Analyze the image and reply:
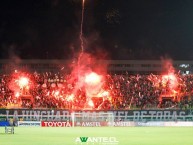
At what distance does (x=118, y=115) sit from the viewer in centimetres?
6016

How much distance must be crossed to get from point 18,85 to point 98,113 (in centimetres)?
1686

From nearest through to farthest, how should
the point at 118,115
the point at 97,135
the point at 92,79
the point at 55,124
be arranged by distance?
the point at 97,135 < the point at 55,124 < the point at 118,115 < the point at 92,79

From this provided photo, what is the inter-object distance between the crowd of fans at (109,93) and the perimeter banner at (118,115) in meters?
3.89

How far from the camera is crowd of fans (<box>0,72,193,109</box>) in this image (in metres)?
66.0

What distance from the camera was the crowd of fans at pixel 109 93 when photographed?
66000 mm

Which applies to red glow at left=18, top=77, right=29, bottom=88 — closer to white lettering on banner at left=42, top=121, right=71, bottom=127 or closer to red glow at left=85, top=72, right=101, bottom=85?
red glow at left=85, top=72, right=101, bottom=85

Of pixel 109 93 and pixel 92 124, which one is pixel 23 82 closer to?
pixel 109 93

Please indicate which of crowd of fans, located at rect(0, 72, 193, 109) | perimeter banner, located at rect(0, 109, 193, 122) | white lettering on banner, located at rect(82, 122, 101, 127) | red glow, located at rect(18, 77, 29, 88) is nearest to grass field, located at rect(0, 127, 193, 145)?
white lettering on banner, located at rect(82, 122, 101, 127)

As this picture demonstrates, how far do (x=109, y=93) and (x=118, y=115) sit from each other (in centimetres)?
994

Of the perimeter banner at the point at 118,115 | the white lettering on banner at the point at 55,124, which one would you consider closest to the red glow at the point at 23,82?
the perimeter banner at the point at 118,115

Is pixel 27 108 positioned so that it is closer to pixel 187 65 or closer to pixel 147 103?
pixel 147 103

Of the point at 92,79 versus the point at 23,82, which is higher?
the point at 92,79

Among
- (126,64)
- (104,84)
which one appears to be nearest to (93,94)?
(104,84)

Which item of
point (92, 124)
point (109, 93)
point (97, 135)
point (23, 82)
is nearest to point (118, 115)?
point (92, 124)
